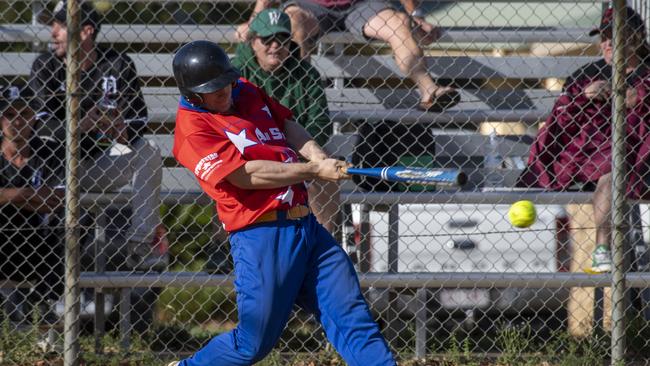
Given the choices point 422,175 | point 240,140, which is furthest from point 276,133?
point 422,175

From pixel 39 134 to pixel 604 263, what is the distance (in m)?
3.57

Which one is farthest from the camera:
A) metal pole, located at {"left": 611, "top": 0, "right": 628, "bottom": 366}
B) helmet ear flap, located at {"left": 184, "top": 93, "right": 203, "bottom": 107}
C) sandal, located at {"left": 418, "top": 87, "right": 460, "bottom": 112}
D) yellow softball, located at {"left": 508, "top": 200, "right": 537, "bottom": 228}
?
sandal, located at {"left": 418, "top": 87, "right": 460, "bottom": 112}

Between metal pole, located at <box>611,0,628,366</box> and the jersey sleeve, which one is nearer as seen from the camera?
the jersey sleeve

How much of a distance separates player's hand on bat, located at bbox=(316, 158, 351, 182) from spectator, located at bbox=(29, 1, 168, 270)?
1.96 m

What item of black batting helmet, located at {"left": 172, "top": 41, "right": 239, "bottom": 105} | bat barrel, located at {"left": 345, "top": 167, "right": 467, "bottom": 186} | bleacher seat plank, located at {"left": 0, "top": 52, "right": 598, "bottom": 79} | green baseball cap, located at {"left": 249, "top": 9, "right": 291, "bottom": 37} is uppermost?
green baseball cap, located at {"left": 249, "top": 9, "right": 291, "bottom": 37}

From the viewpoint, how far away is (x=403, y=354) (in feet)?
20.1

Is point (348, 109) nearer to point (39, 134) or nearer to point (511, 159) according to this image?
point (511, 159)

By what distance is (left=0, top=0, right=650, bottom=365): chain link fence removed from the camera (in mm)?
6016

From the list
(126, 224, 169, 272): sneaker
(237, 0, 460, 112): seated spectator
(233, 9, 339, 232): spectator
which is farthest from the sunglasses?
(126, 224, 169, 272): sneaker

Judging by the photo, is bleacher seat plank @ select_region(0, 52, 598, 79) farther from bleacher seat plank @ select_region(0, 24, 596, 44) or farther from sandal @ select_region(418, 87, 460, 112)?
sandal @ select_region(418, 87, 460, 112)

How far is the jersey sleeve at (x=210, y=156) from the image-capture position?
4.36 meters

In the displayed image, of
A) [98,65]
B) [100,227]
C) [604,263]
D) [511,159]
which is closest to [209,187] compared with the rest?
[100,227]

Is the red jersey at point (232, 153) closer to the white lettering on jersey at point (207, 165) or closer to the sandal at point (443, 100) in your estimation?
the white lettering on jersey at point (207, 165)

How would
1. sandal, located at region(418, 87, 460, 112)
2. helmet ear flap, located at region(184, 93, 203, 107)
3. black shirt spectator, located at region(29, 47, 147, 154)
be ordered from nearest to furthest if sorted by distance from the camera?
helmet ear flap, located at region(184, 93, 203, 107), black shirt spectator, located at region(29, 47, 147, 154), sandal, located at region(418, 87, 460, 112)
